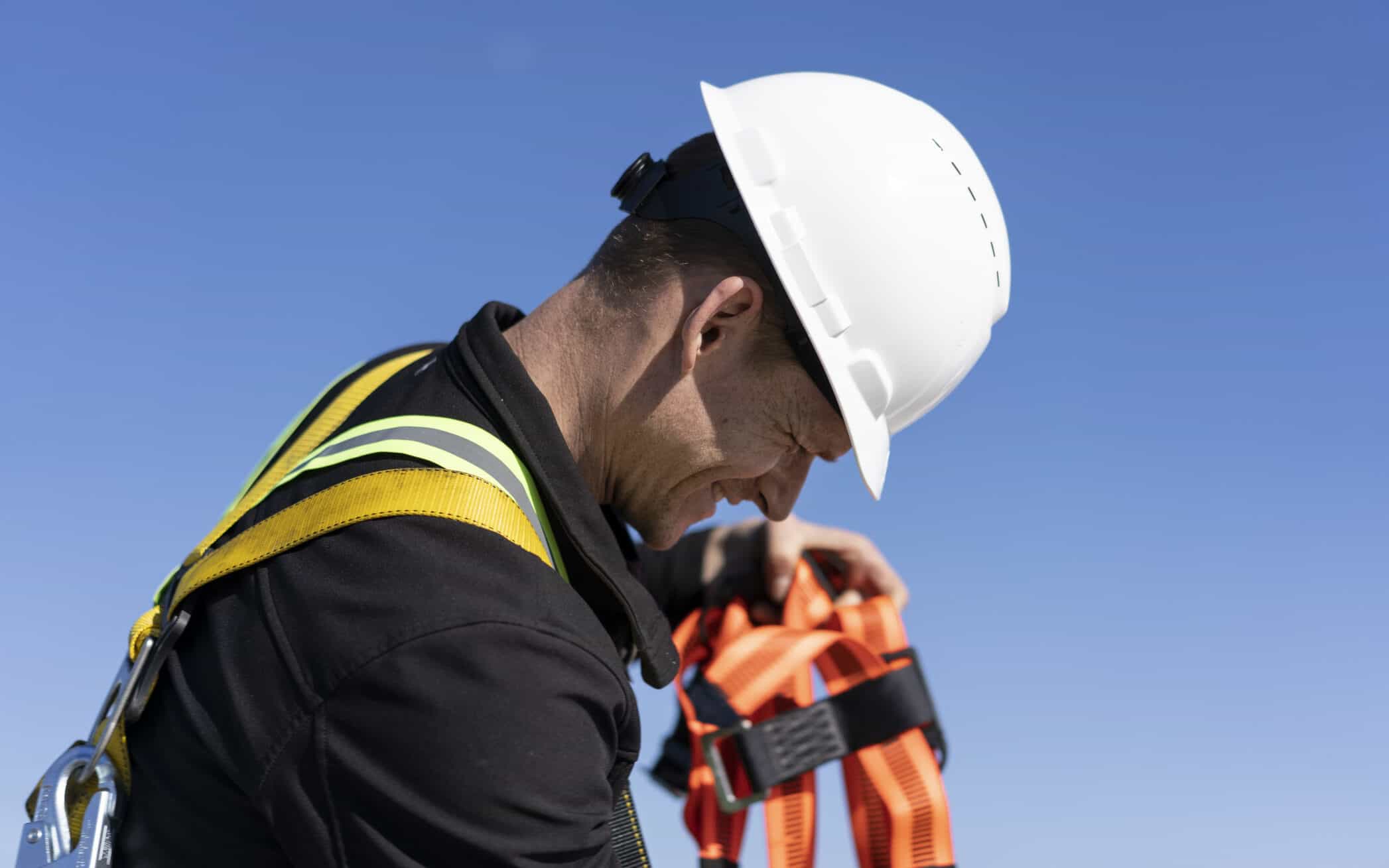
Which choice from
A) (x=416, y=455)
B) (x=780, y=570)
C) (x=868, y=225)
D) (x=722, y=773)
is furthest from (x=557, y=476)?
(x=780, y=570)

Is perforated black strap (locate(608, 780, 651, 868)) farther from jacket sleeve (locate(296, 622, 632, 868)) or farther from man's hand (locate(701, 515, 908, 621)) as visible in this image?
man's hand (locate(701, 515, 908, 621))

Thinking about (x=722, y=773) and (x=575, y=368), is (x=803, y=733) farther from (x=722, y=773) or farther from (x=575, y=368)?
(x=575, y=368)

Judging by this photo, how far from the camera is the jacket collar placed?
293 cm

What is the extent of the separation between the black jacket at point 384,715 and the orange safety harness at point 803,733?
2.11m

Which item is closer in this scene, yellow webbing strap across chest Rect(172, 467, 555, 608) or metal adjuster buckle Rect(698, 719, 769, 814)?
yellow webbing strap across chest Rect(172, 467, 555, 608)

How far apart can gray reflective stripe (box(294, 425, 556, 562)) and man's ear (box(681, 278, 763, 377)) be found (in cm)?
53

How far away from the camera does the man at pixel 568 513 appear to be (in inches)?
93.9

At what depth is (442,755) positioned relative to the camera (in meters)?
2.36

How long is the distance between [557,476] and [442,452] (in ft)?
1.05

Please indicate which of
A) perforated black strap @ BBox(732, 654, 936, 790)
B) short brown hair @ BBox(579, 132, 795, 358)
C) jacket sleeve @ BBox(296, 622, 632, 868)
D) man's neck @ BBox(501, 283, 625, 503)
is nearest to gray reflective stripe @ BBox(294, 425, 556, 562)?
man's neck @ BBox(501, 283, 625, 503)

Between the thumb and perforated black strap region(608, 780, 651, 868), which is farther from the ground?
the thumb

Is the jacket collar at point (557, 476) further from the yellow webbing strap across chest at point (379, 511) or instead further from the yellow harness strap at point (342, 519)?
the yellow webbing strap across chest at point (379, 511)

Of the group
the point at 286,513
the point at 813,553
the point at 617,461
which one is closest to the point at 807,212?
the point at 617,461

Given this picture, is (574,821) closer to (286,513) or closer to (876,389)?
(286,513)
